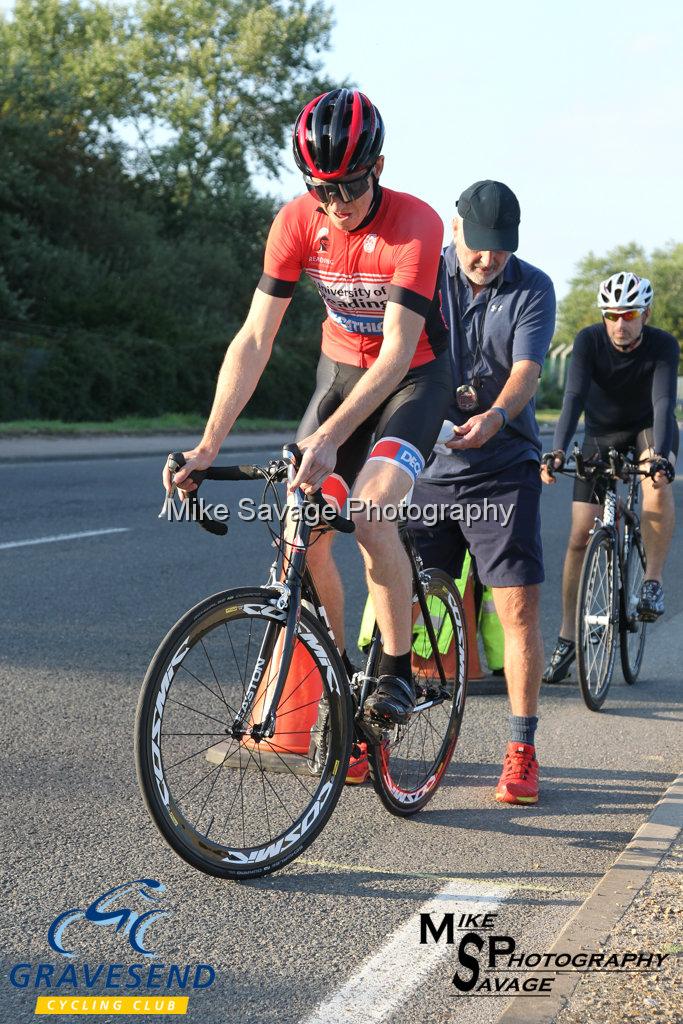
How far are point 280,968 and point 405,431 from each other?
1653 millimetres

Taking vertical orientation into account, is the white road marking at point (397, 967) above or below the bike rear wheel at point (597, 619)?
below

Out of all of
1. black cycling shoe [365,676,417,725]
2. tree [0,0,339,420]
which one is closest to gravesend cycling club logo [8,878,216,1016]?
black cycling shoe [365,676,417,725]

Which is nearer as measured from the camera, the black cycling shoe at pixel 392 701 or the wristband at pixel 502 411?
the black cycling shoe at pixel 392 701

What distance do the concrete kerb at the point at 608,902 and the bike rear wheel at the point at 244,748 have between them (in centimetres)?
85

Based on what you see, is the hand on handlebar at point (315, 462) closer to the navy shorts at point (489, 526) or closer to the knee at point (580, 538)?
the navy shorts at point (489, 526)

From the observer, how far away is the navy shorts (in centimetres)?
478

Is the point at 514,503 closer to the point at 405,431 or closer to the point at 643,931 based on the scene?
the point at 405,431

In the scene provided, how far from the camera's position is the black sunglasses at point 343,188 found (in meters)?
3.80

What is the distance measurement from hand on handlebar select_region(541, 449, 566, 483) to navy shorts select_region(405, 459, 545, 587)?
1.12 meters

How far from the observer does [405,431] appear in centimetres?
400

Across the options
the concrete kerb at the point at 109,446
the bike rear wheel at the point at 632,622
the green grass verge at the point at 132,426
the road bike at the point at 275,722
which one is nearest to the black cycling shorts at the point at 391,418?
the road bike at the point at 275,722

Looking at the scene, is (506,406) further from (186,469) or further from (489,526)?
(186,469)

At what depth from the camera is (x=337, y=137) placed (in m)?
3.72

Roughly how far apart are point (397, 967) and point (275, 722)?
2.91ft
